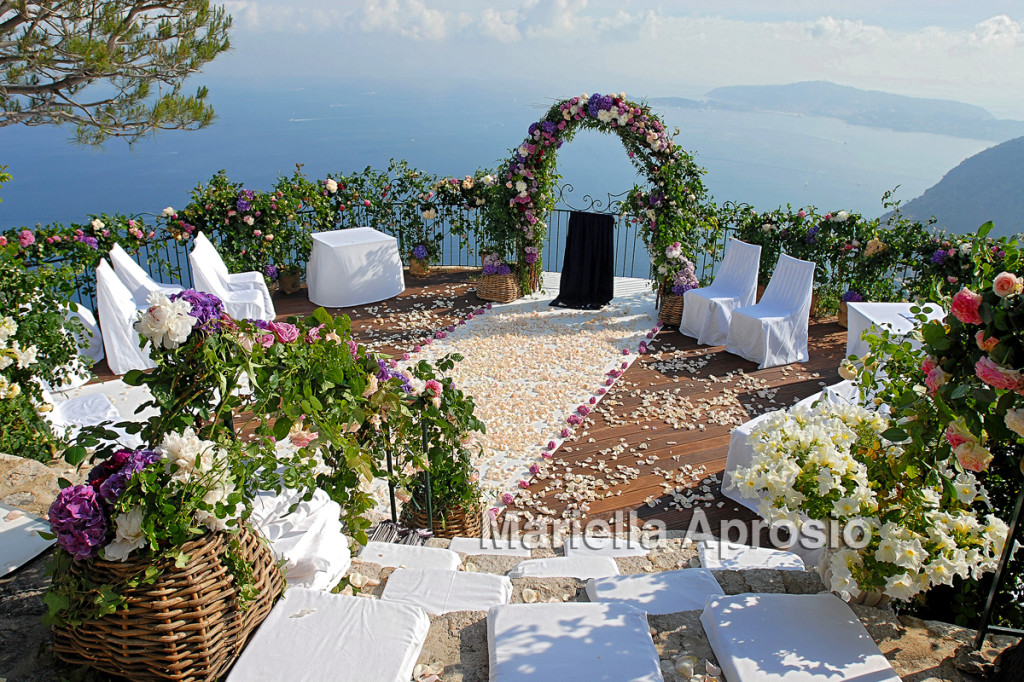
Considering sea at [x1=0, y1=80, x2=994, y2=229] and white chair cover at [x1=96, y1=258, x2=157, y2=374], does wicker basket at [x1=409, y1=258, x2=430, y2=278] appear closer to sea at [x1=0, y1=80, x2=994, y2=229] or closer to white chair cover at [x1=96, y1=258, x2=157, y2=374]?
white chair cover at [x1=96, y1=258, x2=157, y2=374]

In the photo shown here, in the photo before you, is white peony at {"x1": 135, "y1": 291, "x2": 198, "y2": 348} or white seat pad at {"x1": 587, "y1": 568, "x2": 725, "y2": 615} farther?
white seat pad at {"x1": 587, "y1": 568, "x2": 725, "y2": 615}

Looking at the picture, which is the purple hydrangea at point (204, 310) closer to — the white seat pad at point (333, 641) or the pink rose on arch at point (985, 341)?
the white seat pad at point (333, 641)

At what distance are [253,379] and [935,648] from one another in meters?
2.02

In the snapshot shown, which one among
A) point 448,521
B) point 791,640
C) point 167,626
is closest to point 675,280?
point 448,521

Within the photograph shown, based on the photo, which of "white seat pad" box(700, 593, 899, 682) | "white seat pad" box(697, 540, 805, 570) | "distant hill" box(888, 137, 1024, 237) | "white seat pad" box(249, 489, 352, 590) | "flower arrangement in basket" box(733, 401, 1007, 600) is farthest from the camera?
"distant hill" box(888, 137, 1024, 237)

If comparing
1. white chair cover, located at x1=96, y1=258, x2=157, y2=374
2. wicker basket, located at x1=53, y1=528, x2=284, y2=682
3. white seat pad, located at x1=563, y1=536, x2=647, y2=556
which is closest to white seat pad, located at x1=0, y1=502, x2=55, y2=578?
wicker basket, located at x1=53, y1=528, x2=284, y2=682

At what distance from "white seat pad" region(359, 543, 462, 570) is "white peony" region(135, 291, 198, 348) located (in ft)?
4.20

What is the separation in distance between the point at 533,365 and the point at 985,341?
480 centimetres

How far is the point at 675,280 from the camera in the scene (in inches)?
281

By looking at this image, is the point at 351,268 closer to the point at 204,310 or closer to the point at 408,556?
the point at 408,556

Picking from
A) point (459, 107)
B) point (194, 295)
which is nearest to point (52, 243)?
point (194, 295)

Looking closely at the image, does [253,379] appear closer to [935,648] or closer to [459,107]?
[935,648]

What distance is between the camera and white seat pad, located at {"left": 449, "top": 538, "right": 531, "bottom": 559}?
303 cm

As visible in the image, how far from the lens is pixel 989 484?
7.12 ft
